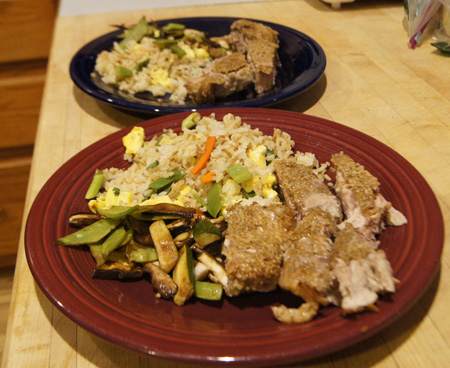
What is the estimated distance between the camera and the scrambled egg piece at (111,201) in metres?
1.61

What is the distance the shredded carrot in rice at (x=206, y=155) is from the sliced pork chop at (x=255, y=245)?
281 millimetres

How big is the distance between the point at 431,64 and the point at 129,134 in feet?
6.12

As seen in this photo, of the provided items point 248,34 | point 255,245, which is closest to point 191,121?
point 255,245

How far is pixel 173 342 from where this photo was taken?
1.05 metres

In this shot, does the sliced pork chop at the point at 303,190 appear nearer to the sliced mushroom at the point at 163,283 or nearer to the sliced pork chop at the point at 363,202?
the sliced pork chop at the point at 363,202

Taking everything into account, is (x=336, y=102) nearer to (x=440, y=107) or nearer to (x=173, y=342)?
(x=440, y=107)

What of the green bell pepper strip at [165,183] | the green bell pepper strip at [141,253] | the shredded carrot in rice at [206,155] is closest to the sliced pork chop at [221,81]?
the shredded carrot in rice at [206,155]

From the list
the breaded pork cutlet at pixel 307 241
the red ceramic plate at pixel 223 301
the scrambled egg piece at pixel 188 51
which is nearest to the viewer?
the red ceramic plate at pixel 223 301

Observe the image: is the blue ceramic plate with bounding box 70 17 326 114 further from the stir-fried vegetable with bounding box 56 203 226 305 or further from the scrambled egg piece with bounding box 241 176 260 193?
the stir-fried vegetable with bounding box 56 203 226 305

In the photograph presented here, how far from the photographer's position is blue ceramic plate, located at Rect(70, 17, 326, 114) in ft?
6.89

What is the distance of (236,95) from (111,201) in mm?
1095

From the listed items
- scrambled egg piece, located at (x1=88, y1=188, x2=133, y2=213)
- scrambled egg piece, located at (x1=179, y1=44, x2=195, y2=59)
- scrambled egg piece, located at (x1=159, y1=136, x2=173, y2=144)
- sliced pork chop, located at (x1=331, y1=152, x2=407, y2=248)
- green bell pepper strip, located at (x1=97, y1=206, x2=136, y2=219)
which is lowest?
scrambled egg piece, located at (x1=179, y1=44, x2=195, y2=59)

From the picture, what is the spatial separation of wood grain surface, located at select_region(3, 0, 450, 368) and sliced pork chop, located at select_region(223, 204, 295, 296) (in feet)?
0.85

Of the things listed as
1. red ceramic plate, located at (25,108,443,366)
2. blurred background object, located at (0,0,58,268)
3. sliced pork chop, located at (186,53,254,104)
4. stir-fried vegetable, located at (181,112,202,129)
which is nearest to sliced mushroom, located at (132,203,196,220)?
red ceramic plate, located at (25,108,443,366)
